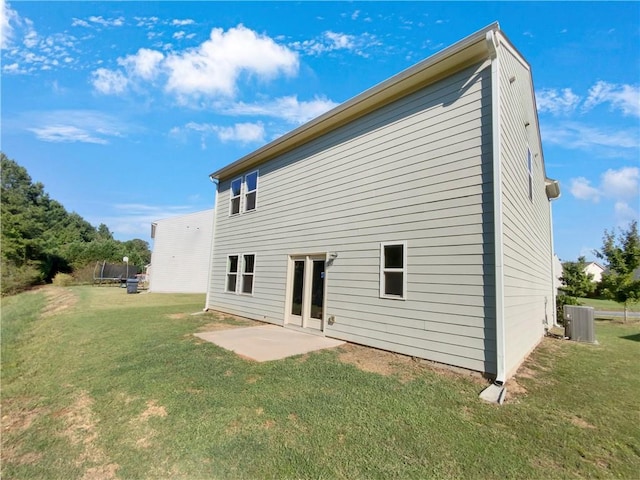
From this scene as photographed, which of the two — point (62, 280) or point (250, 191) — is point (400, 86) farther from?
point (62, 280)

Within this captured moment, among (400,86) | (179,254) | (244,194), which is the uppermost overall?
(400,86)

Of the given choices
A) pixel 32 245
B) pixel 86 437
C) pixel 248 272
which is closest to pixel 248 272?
pixel 248 272

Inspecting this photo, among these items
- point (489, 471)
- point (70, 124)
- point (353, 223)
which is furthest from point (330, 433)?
point (70, 124)

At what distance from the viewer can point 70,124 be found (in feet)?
40.4

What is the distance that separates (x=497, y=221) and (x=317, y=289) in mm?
4638

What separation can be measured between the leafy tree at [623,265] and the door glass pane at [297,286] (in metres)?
15.7

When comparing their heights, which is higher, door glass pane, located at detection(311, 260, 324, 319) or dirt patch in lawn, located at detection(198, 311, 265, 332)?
door glass pane, located at detection(311, 260, 324, 319)

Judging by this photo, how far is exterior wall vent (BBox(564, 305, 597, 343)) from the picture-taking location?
27.1 ft

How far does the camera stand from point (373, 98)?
6652 mm

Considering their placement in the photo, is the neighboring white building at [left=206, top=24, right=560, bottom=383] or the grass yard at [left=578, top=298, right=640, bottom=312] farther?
the grass yard at [left=578, top=298, right=640, bottom=312]

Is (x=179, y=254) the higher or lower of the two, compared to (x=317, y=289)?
higher

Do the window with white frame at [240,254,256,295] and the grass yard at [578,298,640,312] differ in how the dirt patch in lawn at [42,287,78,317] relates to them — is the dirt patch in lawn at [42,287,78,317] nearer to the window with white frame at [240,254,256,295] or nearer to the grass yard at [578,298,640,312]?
the window with white frame at [240,254,256,295]

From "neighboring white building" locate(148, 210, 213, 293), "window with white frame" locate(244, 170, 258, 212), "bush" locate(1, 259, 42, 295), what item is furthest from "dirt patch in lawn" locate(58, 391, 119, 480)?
"bush" locate(1, 259, 42, 295)

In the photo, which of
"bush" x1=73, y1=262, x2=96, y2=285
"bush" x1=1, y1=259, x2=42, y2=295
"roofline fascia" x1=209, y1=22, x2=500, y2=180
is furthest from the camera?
"bush" x1=73, y1=262, x2=96, y2=285
